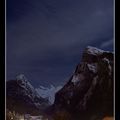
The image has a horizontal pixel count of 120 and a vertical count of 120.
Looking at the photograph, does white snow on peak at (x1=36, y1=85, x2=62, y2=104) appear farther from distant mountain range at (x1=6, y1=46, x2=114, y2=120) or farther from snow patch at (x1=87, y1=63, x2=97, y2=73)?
snow patch at (x1=87, y1=63, x2=97, y2=73)

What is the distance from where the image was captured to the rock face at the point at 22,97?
101 inches

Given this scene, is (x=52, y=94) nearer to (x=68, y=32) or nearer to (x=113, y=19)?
(x=68, y=32)

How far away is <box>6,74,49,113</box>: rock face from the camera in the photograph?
258cm

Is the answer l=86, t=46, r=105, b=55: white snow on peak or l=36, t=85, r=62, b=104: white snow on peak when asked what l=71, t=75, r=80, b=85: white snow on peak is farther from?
l=86, t=46, r=105, b=55: white snow on peak

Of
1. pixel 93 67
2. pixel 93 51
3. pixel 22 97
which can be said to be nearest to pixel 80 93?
pixel 93 67

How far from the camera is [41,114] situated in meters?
2.56

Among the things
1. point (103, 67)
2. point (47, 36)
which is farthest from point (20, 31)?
point (103, 67)

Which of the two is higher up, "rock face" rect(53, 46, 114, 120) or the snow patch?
the snow patch

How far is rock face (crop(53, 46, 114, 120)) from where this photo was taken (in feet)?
8.18

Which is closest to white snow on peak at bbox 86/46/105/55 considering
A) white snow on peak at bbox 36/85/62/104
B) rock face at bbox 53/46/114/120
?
rock face at bbox 53/46/114/120

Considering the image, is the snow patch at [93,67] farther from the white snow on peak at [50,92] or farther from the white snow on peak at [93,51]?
the white snow on peak at [50,92]

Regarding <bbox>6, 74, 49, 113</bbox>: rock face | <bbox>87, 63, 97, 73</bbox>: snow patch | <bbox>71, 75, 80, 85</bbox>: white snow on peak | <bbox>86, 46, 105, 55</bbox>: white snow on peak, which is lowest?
<bbox>6, 74, 49, 113</bbox>: rock face
